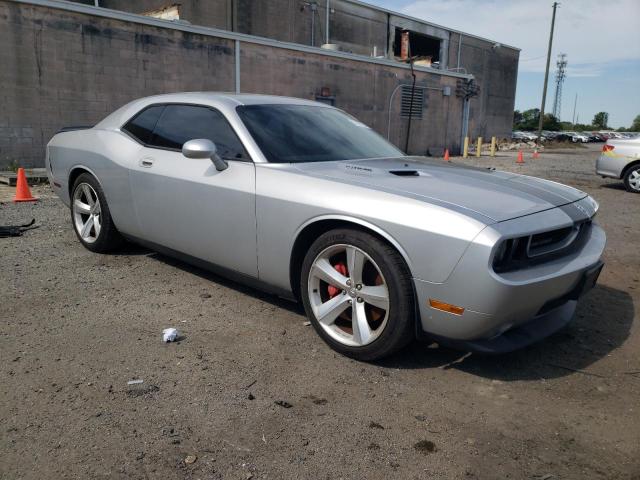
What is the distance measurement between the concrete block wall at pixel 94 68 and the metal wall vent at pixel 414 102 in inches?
208

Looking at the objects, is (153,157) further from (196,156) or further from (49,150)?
(49,150)

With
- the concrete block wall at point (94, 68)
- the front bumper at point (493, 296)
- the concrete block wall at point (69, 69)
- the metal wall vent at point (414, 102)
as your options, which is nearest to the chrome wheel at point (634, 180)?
the front bumper at point (493, 296)

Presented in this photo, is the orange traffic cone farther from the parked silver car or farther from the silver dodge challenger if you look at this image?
the parked silver car

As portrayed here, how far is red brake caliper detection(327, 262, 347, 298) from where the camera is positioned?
3041mm

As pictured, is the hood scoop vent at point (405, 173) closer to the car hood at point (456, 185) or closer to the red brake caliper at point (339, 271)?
the car hood at point (456, 185)

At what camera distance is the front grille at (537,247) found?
2.58m

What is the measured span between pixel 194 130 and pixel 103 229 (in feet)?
4.80

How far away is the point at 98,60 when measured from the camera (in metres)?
12.6

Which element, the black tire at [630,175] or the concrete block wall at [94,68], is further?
the concrete block wall at [94,68]

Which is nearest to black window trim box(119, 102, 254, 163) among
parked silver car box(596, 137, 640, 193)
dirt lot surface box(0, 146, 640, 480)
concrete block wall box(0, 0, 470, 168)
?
dirt lot surface box(0, 146, 640, 480)

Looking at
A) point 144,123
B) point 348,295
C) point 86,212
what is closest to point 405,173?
point 348,295

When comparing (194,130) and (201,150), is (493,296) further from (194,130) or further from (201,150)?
(194,130)

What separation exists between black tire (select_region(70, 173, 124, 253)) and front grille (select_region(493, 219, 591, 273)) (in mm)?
3443

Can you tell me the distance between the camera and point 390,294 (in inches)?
109
